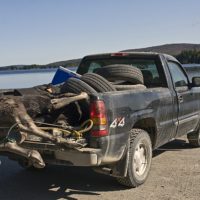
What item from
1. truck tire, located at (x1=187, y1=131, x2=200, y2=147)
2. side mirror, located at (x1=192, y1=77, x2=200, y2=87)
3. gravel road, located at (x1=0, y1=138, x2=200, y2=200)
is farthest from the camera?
truck tire, located at (x1=187, y1=131, x2=200, y2=147)

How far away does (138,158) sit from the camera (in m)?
6.38

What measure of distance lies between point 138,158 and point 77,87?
133 cm

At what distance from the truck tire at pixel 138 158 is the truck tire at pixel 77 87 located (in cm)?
92

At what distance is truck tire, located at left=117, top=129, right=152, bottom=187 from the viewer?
20.0 feet

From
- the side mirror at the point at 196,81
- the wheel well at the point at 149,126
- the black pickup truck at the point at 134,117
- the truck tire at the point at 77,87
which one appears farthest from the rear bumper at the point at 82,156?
the side mirror at the point at 196,81

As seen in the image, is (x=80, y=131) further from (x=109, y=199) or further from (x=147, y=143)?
(x=147, y=143)

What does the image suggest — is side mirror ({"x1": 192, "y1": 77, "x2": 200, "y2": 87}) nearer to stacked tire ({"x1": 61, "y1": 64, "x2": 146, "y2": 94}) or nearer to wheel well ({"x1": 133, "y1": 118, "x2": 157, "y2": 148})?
stacked tire ({"x1": 61, "y1": 64, "x2": 146, "y2": 94})

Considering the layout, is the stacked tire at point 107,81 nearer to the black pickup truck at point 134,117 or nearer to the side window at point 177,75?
the black pickup truck at point 134,117

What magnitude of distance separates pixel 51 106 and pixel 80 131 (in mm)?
449

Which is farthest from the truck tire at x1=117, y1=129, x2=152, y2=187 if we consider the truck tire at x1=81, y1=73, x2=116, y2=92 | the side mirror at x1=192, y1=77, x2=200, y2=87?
the side mirror at x1=192, y1=77, x2=200, y2=87

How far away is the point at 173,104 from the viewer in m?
7.35

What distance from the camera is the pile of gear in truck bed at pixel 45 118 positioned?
5.24m

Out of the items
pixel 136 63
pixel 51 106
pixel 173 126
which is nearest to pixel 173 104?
pixel 173 126

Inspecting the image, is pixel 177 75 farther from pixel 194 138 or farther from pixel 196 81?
pixel 194 138
